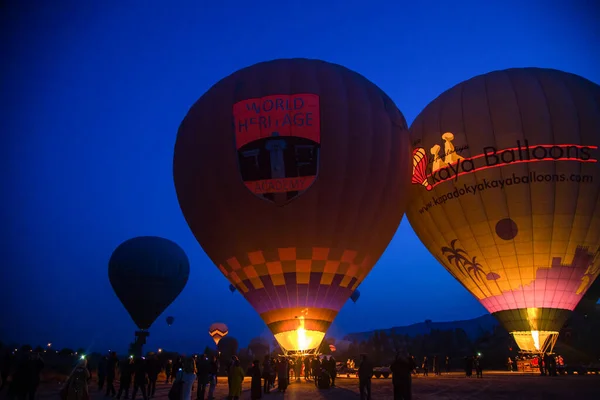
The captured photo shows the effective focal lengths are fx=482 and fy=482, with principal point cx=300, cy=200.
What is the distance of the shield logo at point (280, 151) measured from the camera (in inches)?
700

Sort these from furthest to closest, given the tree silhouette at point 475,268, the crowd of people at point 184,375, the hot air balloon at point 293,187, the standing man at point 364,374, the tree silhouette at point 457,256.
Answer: the tree silhouette at point 457,256, the tree silhouette at point 475,268, the hot air balloon at point 293,187, the standing man at point 364,374, the crowd of people at point 184,375

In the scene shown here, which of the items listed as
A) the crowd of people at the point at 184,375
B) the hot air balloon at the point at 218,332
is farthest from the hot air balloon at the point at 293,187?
the hot air balloon at the point at 218,332

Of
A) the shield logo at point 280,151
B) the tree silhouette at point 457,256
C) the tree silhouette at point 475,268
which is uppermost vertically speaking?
the shield logo at point 280,151

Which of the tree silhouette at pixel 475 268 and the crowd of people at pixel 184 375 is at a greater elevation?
the tree silhouette at pixel 475 268

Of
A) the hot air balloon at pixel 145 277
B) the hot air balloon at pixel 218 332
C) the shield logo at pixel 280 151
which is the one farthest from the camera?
the hot air balloon at pixel 218 332

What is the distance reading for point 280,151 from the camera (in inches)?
701

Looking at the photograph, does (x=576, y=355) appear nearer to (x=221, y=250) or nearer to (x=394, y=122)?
(x=394, y=122)

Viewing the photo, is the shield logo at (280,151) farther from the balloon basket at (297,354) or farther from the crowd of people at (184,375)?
the crowd of people at (184,375)

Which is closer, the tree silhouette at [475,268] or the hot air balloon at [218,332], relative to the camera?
the tree silhouette at [475,268]

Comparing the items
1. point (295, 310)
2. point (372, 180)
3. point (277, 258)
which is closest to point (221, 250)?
point (277, 258)

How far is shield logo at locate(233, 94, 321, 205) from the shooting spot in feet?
58.3

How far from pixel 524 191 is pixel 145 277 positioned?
29.3 m

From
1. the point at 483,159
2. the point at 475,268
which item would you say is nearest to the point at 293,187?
the point at 483,159

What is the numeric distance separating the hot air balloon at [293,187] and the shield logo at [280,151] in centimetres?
4
